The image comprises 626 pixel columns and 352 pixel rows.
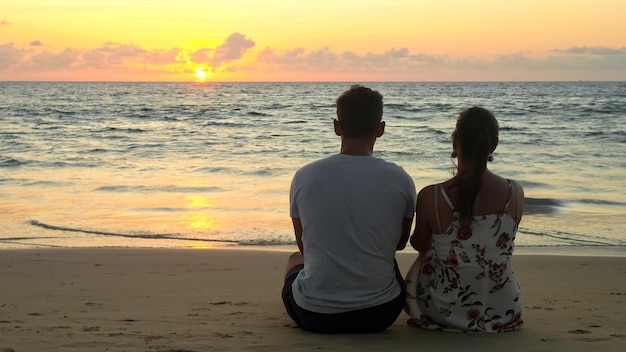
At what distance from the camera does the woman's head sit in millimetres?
3385

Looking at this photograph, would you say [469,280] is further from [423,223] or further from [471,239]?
[423,223]

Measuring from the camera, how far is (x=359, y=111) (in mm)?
3322

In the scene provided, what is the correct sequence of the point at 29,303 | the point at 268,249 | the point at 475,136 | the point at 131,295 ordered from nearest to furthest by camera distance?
1. the point at 475,136
2. the point at 29,303
3. the point at 131,295
4. the point at 268,249

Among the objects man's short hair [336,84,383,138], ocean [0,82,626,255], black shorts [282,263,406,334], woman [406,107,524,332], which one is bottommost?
ocean [0,82,626,255]

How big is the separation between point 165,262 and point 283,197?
16.9 feet

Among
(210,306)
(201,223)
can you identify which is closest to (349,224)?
(210,306)

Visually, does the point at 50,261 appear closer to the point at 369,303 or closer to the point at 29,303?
the point at 29,303

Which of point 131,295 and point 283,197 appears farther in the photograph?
point 283,197

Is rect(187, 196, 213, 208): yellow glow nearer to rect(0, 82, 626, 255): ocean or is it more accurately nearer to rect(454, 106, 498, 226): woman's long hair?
rect(0, 82, 626, 255): ocean

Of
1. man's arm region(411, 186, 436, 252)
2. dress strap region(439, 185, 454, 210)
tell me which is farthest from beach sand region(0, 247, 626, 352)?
dress strap region(439, 185, 454, 210)

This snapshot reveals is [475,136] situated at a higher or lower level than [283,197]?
higher

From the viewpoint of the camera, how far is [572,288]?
5.59 metres

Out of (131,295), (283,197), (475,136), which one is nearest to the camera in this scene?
(475,136)

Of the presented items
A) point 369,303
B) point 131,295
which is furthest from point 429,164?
point 369,303
